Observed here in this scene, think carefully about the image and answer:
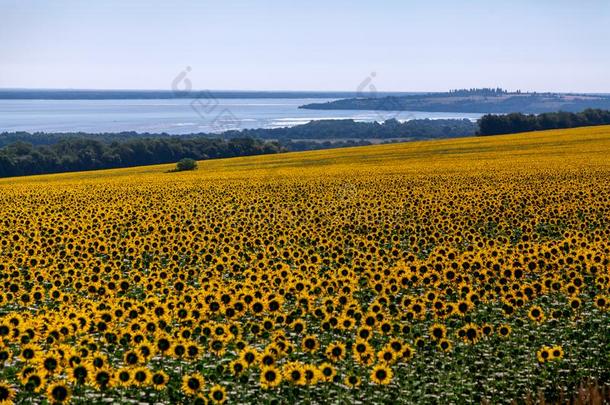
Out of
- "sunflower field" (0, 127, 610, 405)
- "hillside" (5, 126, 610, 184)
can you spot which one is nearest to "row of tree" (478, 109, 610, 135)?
"hillside" (5, 126, 610, 184)

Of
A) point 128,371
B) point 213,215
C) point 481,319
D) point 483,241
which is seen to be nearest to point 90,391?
point 128,371

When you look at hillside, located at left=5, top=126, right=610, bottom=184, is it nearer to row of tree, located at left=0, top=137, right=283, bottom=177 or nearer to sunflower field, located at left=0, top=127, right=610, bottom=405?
sunflower field, located at left=0, top=127, right=610, bottom=405

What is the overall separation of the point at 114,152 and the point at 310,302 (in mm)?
95748

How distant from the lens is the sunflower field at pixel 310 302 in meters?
10.8

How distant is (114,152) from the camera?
106 m

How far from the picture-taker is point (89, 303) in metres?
14.3

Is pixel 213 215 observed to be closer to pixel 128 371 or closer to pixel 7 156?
pixel 128 371

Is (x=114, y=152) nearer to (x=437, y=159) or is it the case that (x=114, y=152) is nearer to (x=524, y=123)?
(x=524, y=123)

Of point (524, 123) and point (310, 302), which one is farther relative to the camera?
point (524, 123)

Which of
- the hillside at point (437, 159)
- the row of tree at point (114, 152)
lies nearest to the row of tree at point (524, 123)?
the hillside at point (437, 159)

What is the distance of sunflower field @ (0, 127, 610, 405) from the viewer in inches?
427

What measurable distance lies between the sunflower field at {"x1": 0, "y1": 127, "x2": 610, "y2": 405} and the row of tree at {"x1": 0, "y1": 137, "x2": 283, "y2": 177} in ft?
232

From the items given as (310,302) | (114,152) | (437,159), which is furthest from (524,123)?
(310,302)

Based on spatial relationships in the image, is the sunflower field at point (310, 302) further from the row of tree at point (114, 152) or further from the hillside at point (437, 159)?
the row of tree at point (114, 152)
